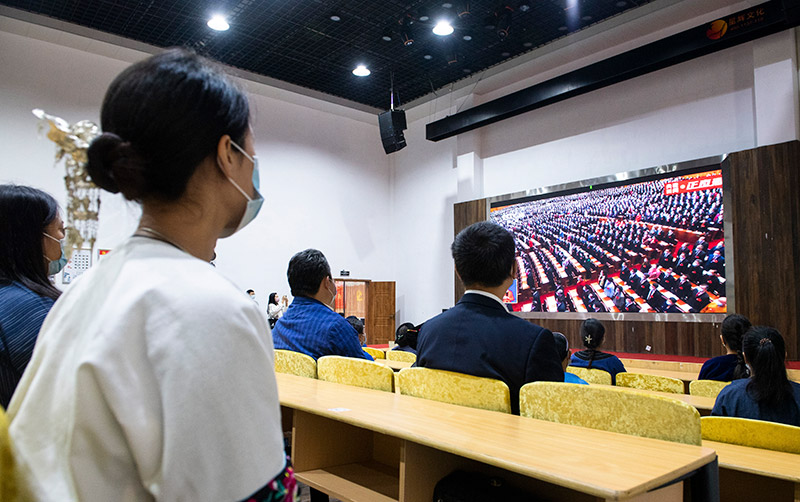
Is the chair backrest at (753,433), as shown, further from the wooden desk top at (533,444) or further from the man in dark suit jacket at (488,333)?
the wooden desk top at (533,444)

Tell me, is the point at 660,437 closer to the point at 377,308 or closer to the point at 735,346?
the point at 735,346

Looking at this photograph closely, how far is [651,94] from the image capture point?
695 cm

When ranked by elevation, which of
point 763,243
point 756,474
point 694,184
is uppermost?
point 694,184

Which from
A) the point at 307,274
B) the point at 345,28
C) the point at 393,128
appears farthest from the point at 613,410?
the point at 393,128

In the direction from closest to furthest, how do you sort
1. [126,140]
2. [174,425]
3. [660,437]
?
[174,425] → [126,140] → [660,437]

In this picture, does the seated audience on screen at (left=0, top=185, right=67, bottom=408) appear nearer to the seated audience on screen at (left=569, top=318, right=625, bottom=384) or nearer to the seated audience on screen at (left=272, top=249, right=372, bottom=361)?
the seated audience on screen at (left=272, top=249, right=372, bottom=361)

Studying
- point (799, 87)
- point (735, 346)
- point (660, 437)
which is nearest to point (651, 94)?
point (799, 87)

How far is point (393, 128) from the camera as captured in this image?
332 inches

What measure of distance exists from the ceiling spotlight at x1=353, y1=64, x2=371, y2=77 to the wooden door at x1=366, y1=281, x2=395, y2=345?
3.77 meters

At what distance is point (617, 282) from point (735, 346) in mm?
3442

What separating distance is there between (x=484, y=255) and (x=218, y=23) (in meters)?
6.40

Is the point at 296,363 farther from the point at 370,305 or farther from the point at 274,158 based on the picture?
the point at 370,305

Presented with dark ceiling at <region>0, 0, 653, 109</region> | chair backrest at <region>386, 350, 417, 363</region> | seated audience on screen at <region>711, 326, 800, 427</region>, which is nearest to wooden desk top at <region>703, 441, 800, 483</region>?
seated audience on screen at <region>711, 326, 800, 427</region>

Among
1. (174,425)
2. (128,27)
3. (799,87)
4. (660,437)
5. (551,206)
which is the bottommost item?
(660,437)
